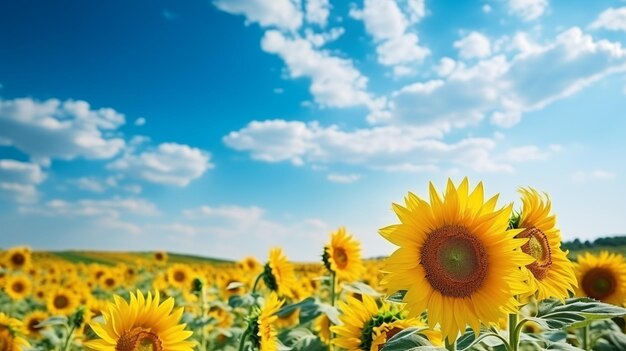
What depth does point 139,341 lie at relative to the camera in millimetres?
3238

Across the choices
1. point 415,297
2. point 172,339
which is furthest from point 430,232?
point 172,339

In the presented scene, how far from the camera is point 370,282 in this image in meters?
12.8

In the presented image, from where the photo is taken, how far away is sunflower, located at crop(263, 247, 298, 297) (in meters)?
6.01

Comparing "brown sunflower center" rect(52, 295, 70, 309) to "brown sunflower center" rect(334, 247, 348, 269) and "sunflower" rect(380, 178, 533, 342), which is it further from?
"sunflower" rect(380, 178, 533, 342)

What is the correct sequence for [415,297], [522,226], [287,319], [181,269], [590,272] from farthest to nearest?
1. [181,269]
2. [287,319]
3. [590,272]
4. [522,226]
5. [415,297]

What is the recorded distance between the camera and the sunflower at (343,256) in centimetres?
588

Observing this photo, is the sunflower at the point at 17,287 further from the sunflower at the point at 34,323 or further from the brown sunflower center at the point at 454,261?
the brown sunflower center at the point at 454,261

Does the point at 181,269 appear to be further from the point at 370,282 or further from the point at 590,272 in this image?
the point at 590,272

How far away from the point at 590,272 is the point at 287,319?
437cm

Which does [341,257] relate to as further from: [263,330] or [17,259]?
[17,259]

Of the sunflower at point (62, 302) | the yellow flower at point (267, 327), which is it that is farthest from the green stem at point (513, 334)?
the sunflower at point (62, 302)

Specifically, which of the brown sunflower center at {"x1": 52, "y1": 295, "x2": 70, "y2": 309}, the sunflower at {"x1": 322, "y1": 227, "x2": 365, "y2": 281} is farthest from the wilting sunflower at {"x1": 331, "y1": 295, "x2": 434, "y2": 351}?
the brown sunflower center at {"x1": 52, "y1": 295, "x2": 70, "y2": 309}

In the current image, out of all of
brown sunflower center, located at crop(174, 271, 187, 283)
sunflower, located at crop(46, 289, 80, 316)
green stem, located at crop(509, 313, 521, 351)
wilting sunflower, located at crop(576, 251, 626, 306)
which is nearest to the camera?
green stem, located at crop(509, 313, 521, 351)

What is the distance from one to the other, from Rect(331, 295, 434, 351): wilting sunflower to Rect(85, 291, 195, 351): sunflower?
95 cm
